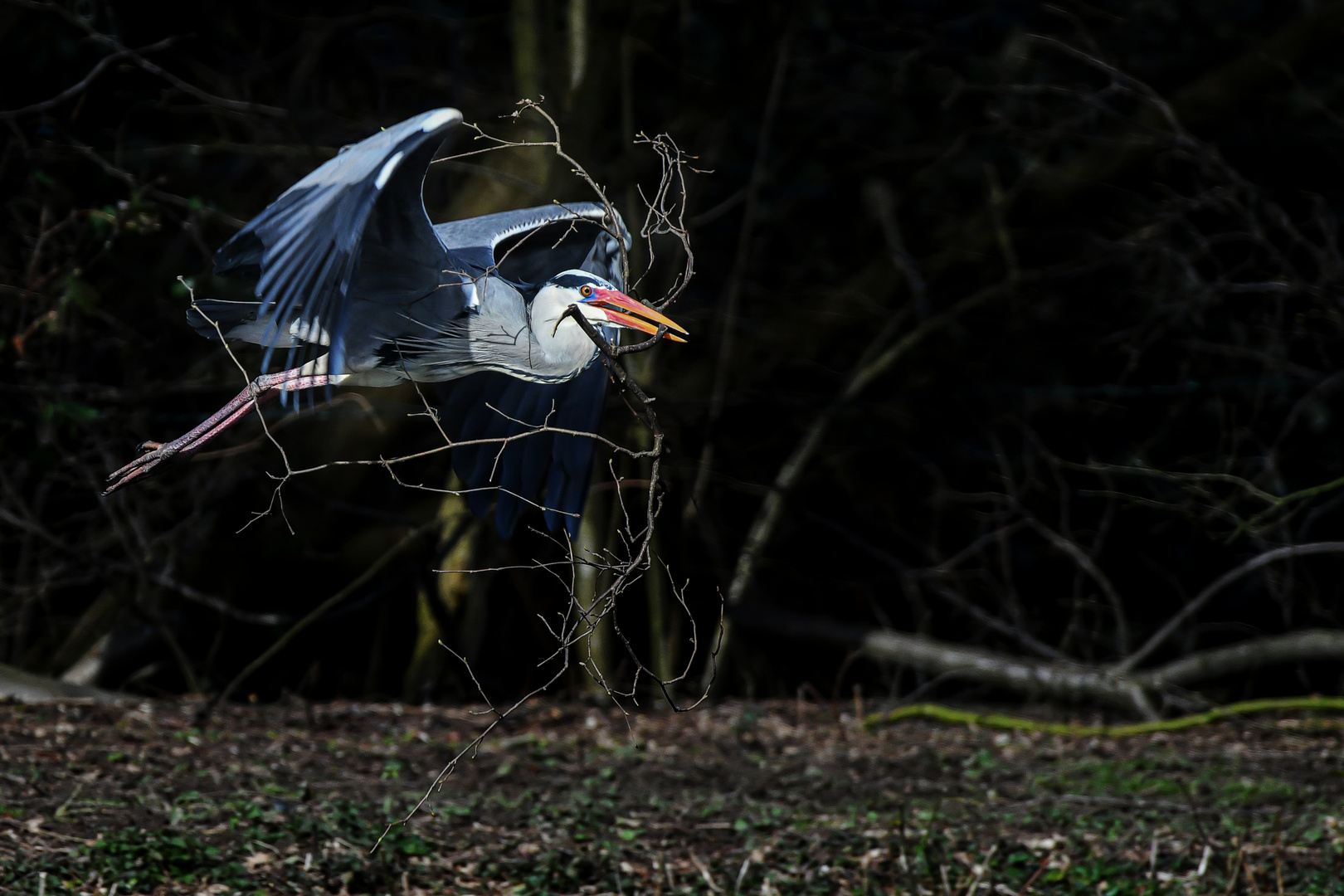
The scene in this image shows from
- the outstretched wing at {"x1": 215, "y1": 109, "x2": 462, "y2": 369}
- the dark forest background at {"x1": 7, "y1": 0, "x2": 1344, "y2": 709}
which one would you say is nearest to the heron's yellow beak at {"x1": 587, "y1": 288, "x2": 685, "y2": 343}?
the outstretched wing at {"x1": 215, "y1": 109, "x2": 462, "y2": 369}

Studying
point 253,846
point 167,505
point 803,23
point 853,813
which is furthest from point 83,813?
point 803,23

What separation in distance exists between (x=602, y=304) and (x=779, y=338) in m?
4.53

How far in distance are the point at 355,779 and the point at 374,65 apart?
3.51m

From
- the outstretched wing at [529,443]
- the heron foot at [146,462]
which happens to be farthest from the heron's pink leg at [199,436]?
the outstretched wing at [529,443]

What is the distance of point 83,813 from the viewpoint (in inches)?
149

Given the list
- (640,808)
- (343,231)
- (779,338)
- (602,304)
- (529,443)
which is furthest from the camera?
(779,338)

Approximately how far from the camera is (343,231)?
2215mm

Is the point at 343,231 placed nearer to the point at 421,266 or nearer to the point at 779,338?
the point at 421,266

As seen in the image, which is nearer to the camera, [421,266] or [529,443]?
[421,266]

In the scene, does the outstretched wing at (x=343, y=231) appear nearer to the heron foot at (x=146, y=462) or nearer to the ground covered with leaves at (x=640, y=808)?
the heron foot at (x=146, y=462)

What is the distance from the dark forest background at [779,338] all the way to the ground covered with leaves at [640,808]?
2.57 feet

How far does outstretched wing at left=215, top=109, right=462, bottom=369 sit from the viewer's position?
7.24 feet

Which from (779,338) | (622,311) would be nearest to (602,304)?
(622,311)

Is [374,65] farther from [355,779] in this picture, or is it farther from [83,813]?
[83,813]
